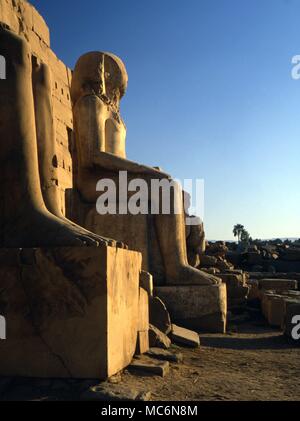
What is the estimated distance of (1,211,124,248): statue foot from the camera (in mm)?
2668

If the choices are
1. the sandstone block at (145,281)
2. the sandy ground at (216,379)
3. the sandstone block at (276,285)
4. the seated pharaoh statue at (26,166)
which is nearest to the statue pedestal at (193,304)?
the sandy ground at (216,379)

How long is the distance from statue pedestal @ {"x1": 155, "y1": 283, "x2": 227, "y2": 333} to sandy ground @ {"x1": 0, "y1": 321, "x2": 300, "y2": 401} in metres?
0.25

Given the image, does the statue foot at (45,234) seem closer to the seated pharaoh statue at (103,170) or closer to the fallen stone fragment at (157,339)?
the fallen stone fragment at (157,339)

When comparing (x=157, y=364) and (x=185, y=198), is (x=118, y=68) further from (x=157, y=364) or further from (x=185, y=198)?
(x=157, y=364)

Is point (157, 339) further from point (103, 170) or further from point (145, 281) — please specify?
point (103, 170)

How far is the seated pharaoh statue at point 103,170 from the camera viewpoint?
4746 millimetres

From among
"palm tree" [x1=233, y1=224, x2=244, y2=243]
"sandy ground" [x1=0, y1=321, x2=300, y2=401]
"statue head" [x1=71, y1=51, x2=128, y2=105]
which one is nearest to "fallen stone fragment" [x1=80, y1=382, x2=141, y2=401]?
"sandy ground" [x1=0, y1=321, x2=300, y2=401]

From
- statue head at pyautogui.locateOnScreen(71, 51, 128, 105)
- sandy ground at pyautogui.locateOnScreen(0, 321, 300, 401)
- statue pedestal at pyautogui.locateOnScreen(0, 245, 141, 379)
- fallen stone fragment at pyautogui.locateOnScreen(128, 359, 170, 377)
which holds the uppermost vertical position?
statue head at pyautogui.locateOnScreen(71, 51, 128, 105)

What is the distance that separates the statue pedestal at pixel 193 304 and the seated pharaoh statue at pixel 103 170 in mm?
78

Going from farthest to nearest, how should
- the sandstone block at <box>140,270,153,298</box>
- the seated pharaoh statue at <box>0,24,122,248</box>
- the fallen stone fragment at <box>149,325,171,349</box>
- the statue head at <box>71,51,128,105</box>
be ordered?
the statue head at <box>71,51,128,105</box> < the sandstone block at <box>140,270,153,298</box> < the fallen stone fragment at <box>149,325,171,349</box> < the seated pharaoh statue at <box>0,24,122,248</box>

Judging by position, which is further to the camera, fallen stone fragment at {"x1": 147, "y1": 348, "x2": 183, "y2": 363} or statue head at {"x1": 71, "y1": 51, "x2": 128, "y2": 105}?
statue head at {"x1": 71, "y1": 51, "x2": 128, "y2": 105}

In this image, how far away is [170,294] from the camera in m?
4.67

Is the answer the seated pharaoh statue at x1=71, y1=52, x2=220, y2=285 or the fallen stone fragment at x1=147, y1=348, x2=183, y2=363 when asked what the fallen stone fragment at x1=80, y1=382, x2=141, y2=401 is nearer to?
the fallen stone fragment at x1=147, y1=348, x2=183, y2=363

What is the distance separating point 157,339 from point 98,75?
2.94 metres
